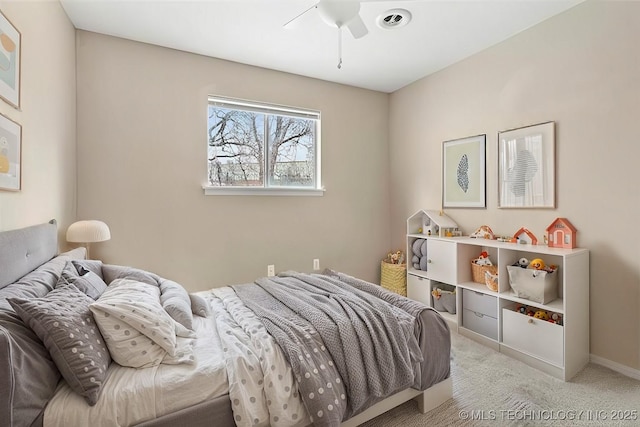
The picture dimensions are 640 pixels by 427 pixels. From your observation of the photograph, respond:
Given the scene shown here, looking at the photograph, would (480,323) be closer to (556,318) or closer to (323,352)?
(556,318)

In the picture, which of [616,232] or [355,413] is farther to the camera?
[616,232]

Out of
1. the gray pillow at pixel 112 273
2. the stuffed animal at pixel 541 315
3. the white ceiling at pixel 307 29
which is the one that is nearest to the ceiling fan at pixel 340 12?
the white ceiling at pixel 307 29

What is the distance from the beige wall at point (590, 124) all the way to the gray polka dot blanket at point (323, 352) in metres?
1.43

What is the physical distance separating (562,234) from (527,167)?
63 cm

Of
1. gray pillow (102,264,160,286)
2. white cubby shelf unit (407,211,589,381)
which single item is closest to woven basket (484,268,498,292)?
white cubby shelf unit (407,211,589,381)

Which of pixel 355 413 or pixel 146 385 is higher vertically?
pixel 146 385

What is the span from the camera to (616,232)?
2.16 metres

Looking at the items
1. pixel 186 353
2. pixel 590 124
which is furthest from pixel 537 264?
pixel 186 353

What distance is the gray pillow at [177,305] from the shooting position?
5.50 feet

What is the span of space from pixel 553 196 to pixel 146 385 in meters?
3.02

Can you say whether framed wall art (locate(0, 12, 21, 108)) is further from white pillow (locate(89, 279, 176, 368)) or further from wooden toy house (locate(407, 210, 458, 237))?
wooden toy house (locate(407, 210, 458, 237))

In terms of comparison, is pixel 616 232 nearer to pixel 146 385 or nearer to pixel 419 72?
pixel 419 72

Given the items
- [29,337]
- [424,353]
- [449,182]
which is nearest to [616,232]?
[449,182]

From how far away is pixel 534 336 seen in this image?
2244 millimetres
